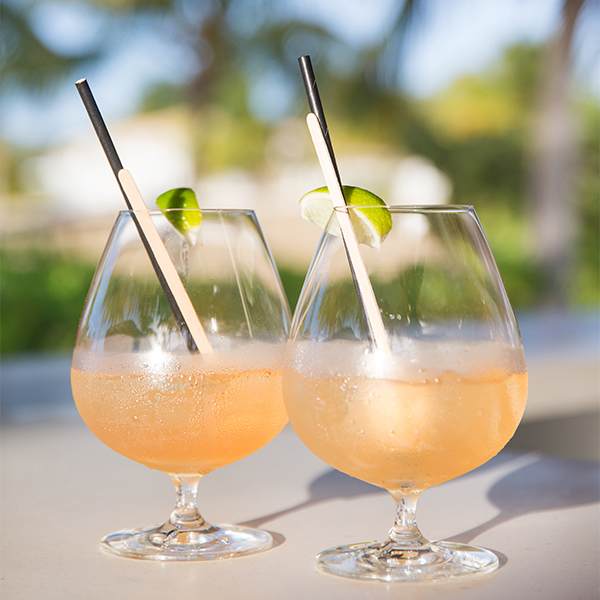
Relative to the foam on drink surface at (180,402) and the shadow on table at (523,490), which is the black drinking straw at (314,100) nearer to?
the foam on drink surface at (180,402)

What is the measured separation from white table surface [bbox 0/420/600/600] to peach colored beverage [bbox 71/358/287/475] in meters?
0.12

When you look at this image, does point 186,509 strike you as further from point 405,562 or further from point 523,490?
point 523,490

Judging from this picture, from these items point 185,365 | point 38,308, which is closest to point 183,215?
point 185,365

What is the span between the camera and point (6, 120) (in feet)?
43.4

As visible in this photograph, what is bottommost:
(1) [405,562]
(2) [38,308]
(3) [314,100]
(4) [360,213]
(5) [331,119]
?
(1) [405,562]

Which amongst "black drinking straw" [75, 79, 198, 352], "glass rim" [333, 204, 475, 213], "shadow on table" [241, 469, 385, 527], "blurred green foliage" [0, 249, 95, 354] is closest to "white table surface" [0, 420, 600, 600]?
"shadow on table" [241, 469, 385, 527]

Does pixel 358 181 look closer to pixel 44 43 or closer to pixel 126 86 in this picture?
pixel 126 86

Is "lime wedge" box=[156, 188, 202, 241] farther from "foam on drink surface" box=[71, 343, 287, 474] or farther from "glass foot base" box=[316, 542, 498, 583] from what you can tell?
"glass foot base" box=[316, 542, 498, 583]

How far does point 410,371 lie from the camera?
82cm

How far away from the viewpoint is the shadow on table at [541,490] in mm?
1073

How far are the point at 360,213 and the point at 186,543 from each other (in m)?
0.39

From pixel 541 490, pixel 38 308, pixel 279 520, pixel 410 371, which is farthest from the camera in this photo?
pixel 38 308

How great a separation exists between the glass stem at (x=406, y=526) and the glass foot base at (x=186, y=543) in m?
0.14

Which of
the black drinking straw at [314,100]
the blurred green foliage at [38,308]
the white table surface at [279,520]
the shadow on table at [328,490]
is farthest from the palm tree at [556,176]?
the black drinking straw at [314,100]
